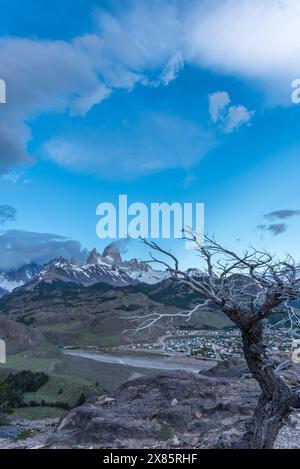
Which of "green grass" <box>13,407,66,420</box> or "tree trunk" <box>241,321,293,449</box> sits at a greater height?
"tree trunk" <box>241,321,293,449</box>

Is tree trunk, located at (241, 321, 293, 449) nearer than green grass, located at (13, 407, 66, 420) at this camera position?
Yes

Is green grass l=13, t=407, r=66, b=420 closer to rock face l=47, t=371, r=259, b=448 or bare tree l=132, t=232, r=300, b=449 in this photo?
rock face l=47, t=371, r=259, b=448

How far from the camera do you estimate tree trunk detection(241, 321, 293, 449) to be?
961 centimetres

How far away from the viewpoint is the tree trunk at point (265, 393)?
31.5 ft

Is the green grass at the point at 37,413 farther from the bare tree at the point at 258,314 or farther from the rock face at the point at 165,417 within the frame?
the bare tree at the point at 258,314

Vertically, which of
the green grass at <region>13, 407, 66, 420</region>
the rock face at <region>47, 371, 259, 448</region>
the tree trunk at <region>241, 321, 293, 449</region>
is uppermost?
the tree trunk at <region>241, 321, 293, 449</region>

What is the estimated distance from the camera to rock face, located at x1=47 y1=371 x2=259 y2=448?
13258 mm

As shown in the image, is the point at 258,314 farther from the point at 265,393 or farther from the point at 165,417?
the point at 165,417

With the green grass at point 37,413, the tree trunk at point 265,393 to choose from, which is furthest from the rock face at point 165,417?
the green grass at point 37,413

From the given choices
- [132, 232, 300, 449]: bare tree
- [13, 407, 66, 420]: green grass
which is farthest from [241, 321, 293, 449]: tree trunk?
[13, 407, 66, 420]: green grass

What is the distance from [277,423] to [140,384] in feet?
39.8

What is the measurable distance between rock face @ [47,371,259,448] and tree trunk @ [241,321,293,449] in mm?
1653

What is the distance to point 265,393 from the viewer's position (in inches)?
389

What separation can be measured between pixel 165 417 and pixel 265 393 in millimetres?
5988
